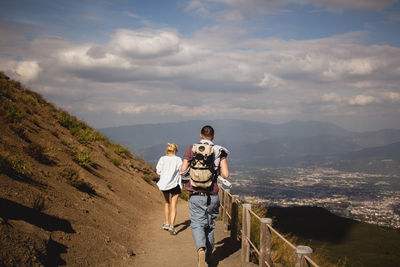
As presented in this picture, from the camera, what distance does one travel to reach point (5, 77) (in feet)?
63.3

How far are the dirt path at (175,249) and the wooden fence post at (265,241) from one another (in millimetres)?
1102

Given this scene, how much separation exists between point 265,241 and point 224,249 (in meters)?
2.26

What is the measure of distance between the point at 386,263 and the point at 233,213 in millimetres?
27581

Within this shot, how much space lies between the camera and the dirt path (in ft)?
20.2

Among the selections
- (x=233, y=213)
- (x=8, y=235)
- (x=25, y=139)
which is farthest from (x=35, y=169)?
(x=233, y=213)

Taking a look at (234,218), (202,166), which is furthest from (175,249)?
(202,166)

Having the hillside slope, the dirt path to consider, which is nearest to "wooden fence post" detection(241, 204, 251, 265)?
the dirt path

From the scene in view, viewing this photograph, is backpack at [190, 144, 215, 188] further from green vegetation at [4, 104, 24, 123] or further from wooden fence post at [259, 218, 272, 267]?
green vegetation at [4, 104, 24, 123]

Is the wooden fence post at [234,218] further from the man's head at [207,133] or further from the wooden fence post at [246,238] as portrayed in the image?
the man's head at [207,133]

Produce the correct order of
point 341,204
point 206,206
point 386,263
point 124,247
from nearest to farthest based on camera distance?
point 206,206, point 124,247, point 386,263, point 341,204

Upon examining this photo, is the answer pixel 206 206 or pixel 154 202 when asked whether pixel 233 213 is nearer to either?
pixel 206 206

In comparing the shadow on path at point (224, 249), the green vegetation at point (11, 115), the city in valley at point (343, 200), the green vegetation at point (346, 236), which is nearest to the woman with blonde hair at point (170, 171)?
the shadow on path at point (224, 249)

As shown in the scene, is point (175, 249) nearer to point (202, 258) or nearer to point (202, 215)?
point (202, 258)

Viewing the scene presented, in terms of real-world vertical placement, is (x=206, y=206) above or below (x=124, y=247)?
above
